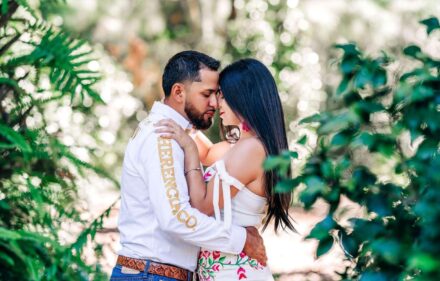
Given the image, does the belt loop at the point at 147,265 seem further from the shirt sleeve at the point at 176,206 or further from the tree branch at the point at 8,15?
the tree branch at the point at 8,15

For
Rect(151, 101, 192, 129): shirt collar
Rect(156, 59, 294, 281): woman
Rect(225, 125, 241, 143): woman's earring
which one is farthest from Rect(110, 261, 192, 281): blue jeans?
Rect(225, 125, 241, 143): woman's earring

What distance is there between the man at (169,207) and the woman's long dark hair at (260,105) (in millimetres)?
156

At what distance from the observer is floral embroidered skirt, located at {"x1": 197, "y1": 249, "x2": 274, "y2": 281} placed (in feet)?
10.1

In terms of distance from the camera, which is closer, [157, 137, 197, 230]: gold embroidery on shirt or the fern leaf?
the fern leaf

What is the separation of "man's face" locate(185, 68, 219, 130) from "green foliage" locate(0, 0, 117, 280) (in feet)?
1.36

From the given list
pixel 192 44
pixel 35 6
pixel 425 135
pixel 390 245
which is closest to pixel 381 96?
pixel 425 135

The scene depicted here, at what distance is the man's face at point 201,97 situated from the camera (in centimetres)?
328

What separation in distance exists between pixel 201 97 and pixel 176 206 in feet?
1.96

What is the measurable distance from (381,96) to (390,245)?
473 millimetres

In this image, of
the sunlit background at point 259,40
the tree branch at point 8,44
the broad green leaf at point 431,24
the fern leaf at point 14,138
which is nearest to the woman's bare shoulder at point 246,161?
the fern leaf at point 14,138

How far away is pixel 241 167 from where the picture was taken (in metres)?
3.05

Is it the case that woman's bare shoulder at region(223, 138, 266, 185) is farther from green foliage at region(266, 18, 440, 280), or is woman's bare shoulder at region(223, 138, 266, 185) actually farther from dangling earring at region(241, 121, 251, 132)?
green foliage at region(266, 18, 440, 280)

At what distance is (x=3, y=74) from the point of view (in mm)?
3309

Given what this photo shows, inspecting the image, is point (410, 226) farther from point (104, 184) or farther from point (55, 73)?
point (104, 184)
